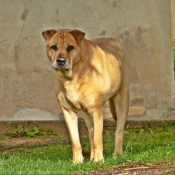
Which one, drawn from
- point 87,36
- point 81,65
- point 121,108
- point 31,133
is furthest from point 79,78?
point 87,36

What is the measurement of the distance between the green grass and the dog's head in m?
1.16

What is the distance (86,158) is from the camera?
1055cm

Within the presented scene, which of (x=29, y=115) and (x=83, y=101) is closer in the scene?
(x=83, y=101)

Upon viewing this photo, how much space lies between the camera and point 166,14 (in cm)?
1355

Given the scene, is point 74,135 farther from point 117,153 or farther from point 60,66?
point 60,66

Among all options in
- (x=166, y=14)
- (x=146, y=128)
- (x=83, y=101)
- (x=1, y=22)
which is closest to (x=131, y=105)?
(x=146, y=128)

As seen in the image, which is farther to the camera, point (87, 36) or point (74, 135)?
point (87, 36)

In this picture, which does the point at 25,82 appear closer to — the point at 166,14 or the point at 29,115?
the point at 29,115

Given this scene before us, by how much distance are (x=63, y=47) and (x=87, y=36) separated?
360cm

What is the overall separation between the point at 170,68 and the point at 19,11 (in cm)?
267

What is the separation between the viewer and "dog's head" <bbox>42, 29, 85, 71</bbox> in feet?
31.4

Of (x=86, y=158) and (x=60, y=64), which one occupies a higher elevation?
(x=60, y=64)

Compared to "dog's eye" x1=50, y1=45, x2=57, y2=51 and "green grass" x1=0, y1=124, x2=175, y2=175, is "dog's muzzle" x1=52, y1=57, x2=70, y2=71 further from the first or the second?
"green grass" x1=0, y1=124, x2=175, y2=175

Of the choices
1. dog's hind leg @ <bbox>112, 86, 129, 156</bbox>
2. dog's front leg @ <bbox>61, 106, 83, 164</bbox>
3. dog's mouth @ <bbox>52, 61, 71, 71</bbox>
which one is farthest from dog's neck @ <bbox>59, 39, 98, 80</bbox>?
dog's hind leg @ <bbox>112, 86, 129, 156</bbox>
